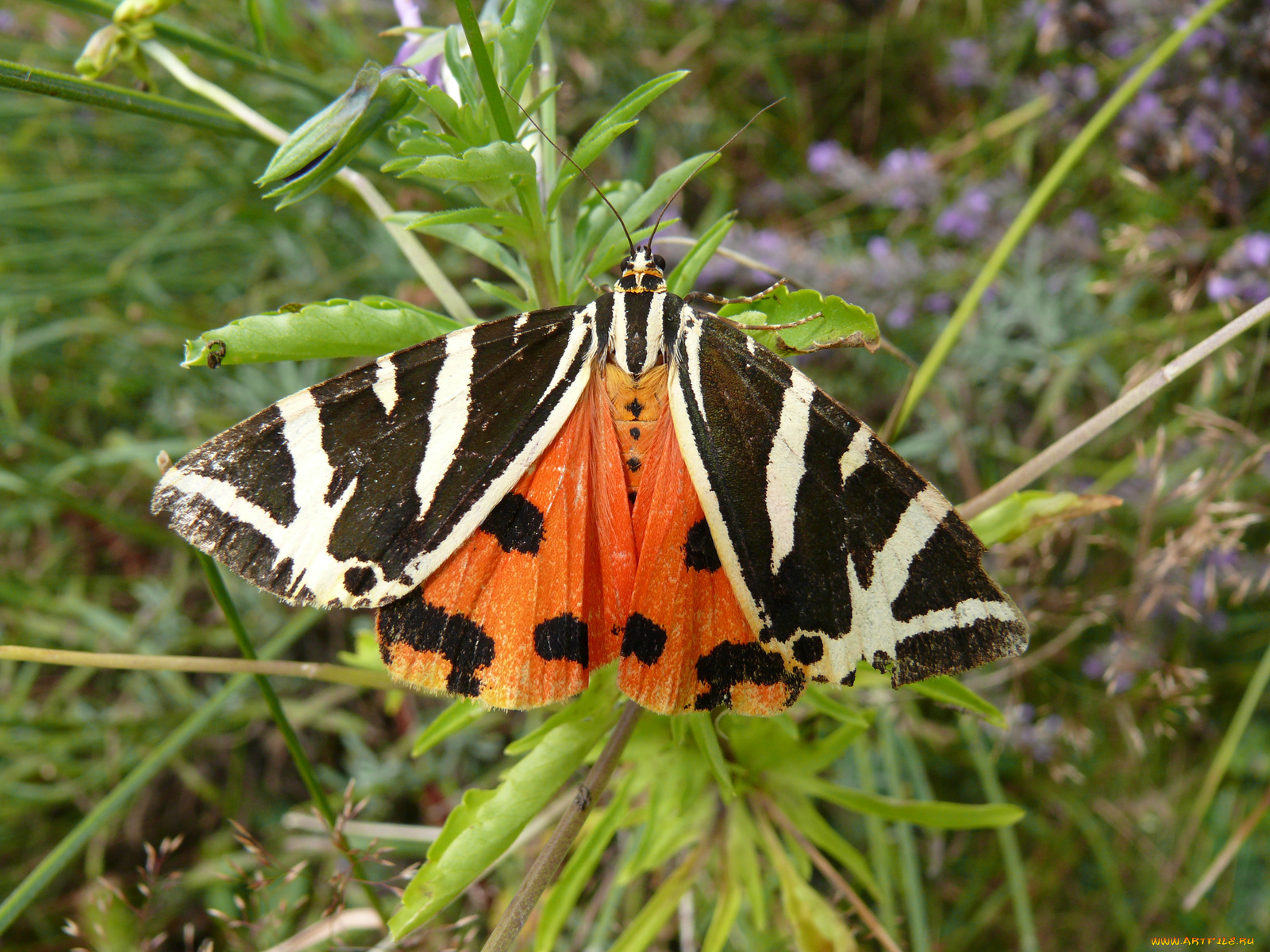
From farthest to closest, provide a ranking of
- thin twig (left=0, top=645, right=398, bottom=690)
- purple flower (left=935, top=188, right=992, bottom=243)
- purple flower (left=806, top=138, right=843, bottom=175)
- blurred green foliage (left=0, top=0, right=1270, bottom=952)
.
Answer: purple flower (left=806, top=138, right=843, bottom=175), purple flower (left=935, top=188, right=992, bottom=243), blurred green foliage (left=0, top=0, right=1270, bottom=952), thin twig (left=0, top=645, right=398, bottom=690)

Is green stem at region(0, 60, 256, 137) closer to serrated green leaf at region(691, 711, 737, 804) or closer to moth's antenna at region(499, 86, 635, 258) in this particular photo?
moth's antenna at region(499, 86, 635, 258)

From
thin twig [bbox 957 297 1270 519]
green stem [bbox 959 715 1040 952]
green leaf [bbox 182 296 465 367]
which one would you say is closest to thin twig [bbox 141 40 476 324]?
green leaf [bbox 182 296 465 367]

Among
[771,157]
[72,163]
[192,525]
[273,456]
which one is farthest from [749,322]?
[72,163]

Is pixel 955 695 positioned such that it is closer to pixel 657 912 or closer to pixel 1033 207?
pixel 657 912

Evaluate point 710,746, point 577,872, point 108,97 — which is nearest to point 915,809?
point 710,746

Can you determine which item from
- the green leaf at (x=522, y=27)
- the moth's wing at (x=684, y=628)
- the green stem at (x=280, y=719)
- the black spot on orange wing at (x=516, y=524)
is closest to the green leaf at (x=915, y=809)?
the moth's wing at (x=684, y=628)

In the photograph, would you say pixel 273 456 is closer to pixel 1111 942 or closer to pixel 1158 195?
pixel 1158 195
